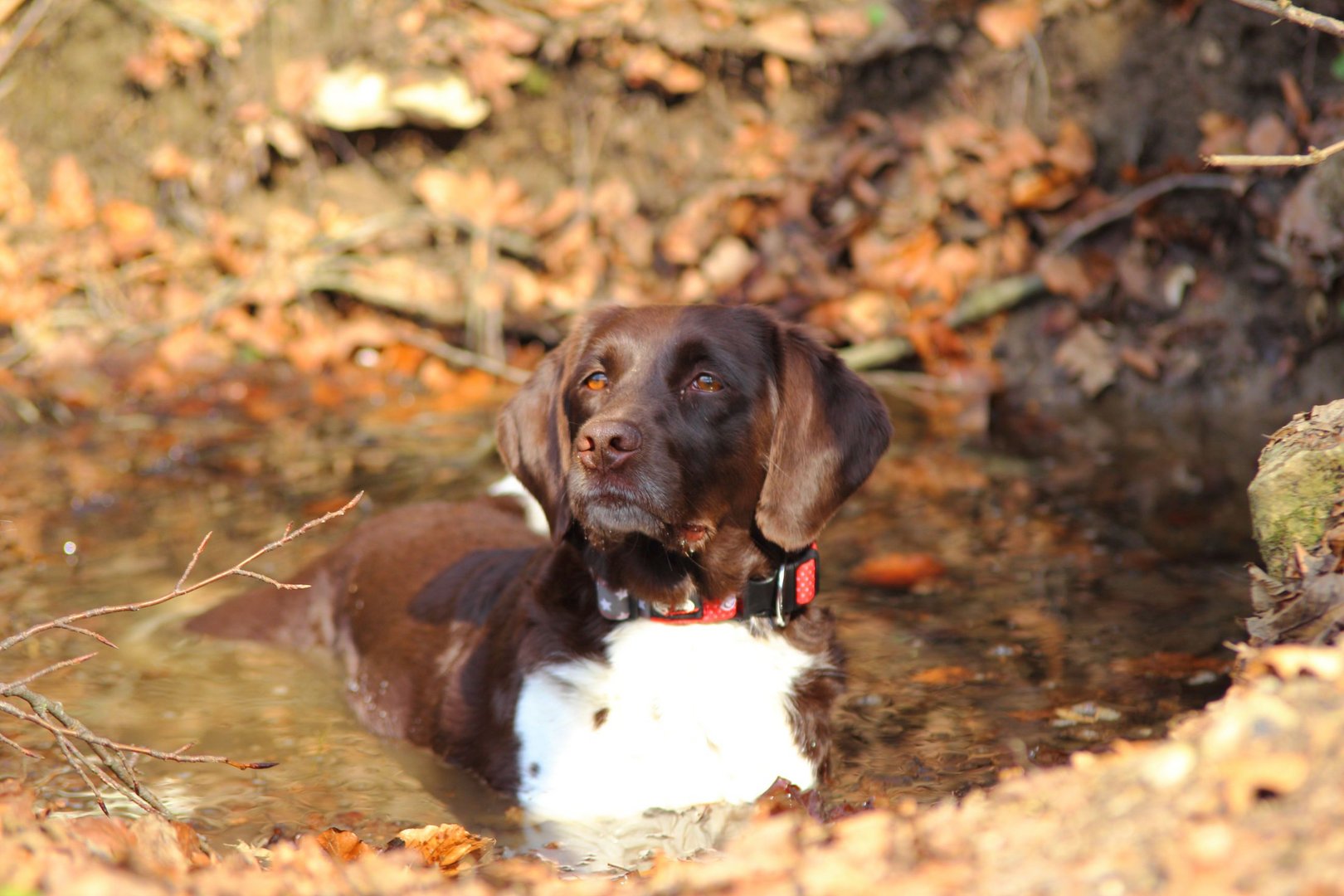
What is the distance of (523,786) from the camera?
3531mm

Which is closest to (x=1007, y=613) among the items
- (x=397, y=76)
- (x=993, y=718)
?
(x=993, y=718)

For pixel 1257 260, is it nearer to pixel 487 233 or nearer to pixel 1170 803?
pixel 487 233

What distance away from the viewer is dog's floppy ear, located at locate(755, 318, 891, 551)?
3.52 m

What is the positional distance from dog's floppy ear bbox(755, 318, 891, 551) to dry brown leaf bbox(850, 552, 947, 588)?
1644 millimetres

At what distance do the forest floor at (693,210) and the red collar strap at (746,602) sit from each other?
7.65 ft

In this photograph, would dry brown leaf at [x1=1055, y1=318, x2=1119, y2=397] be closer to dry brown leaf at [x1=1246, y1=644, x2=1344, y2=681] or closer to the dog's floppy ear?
the dog's floppy ear

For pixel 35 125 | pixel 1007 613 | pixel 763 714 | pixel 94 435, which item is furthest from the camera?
pixel 35 125

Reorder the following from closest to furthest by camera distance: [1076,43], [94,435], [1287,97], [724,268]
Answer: [1287,97]
[94,435]
[1076,43]
[724,268]

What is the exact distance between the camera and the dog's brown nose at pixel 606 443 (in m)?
3.26

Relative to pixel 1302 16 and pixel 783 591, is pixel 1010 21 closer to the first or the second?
pixel 1302 16

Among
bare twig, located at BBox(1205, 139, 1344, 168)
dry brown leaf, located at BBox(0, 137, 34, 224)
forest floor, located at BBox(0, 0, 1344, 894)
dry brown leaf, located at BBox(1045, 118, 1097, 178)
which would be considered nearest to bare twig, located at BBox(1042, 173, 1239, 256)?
forest floor, located at BBox(0, 0, 1344, 894)

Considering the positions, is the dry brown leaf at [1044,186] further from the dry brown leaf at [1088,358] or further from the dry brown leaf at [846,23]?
the dry brown leaf at [846,23]

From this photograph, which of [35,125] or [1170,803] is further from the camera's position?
[35,125]

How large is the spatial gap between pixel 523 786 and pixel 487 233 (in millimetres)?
5832
